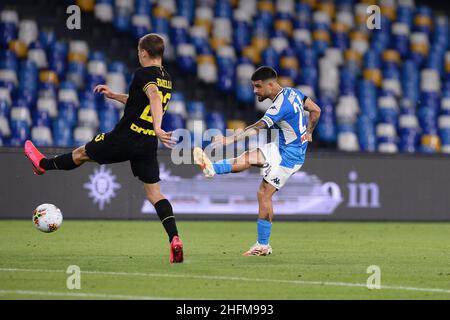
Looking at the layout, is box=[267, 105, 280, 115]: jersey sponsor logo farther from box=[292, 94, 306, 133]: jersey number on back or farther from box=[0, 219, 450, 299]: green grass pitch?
box=[0, 219, 450, 299]: green grass pitch

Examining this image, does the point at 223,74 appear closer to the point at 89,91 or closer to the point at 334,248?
the point at 89,91

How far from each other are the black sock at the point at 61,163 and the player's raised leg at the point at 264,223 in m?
2.04

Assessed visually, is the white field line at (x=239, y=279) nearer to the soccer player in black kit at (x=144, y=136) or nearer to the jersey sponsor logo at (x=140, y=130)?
the soccer player in black kit at (x=144, y=136)

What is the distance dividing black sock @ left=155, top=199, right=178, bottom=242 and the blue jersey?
1.55m

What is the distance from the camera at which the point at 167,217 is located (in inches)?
364

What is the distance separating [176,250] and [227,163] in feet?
4.71

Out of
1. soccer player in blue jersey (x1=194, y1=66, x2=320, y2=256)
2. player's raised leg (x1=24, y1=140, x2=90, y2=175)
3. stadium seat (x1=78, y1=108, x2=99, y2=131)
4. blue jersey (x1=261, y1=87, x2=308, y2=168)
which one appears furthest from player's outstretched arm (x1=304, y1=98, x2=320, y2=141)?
stadium seat (x1=78, y1=108, x2=99, y2=131)

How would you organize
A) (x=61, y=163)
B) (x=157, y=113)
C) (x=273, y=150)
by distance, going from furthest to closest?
(x=273, y=150)
(x=61, y=163)
(x=157, y=113)

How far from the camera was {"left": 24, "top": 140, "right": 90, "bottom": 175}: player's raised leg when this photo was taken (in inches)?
370

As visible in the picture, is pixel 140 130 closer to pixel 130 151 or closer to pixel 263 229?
pixel 130 151

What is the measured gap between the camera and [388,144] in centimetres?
1925

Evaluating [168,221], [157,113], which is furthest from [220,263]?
[157,113]

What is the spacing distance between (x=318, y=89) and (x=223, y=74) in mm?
2010
